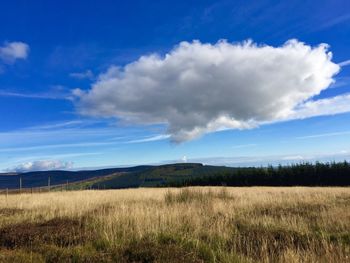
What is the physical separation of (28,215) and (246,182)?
82135mm

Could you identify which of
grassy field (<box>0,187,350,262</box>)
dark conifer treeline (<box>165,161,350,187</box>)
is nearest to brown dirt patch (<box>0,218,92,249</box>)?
grassy field (<box>0,187,350,262</box>)

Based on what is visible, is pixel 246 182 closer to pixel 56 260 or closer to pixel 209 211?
pixel 209 211

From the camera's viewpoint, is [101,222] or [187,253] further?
[101,222]

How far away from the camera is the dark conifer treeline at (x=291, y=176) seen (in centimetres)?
8300

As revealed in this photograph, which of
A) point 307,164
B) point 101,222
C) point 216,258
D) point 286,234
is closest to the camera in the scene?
point 216,258

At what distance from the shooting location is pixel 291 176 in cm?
8788

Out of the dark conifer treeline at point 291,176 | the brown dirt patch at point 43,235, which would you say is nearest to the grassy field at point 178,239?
the brown dirt patch at point 43,235

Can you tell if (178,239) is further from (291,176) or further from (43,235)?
(291,176)

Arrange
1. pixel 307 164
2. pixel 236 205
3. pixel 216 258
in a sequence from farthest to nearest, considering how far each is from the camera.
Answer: pixel 307 164 → pixel 236 205 → pixel 216 258

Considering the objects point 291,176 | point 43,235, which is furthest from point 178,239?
point 291,176

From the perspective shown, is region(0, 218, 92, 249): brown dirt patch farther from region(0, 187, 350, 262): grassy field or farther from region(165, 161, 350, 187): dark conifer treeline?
region(165, 161, 350, 187): dark conifer treeline

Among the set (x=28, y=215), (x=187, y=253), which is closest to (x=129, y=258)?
(x=187, y=253)

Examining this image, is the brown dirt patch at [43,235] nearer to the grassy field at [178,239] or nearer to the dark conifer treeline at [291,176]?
the grassy field at [178,239]

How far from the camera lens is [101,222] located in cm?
1086
